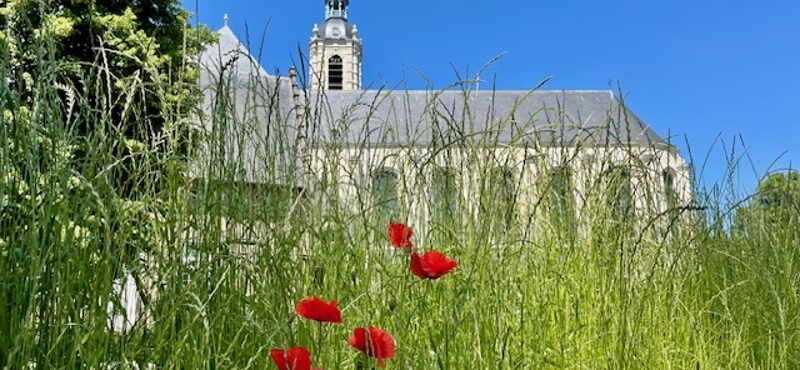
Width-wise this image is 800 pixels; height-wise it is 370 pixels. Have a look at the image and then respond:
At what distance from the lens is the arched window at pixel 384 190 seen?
166 cm

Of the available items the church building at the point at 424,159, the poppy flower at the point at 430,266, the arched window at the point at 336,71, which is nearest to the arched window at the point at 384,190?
the church building at the point at 424,159

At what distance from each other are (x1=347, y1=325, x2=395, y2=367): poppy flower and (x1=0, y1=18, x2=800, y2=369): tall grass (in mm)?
24

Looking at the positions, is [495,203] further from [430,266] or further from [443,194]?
[443,194]

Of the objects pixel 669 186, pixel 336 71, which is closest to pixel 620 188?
pixel 669 186

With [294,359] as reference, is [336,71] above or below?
above

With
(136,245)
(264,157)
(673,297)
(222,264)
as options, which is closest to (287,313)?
(222,264)

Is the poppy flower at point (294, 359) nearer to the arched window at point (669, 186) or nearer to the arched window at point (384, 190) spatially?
the arched window at point (384, 190)

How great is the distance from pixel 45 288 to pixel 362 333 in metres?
0.43

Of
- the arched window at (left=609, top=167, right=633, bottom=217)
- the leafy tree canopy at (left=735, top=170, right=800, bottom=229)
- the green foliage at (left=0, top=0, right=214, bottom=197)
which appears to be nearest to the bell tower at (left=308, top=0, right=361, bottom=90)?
the leafy tree canopy at (left=735, top=170, right=800, bottom=229)

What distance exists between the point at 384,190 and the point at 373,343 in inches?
38.1

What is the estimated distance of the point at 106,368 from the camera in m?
0.83

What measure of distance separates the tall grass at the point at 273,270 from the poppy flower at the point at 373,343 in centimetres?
2

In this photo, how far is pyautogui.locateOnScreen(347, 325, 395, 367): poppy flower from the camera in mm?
757

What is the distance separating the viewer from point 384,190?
172 cm
